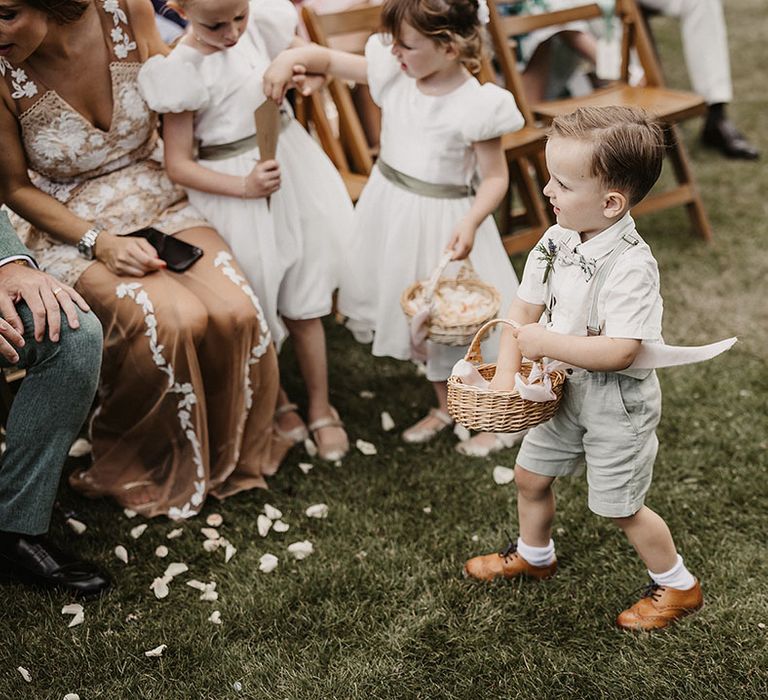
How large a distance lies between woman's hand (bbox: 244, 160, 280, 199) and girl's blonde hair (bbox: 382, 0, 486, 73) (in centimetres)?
55

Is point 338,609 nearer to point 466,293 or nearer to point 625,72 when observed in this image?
point 466,293

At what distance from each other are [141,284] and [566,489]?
1.46m

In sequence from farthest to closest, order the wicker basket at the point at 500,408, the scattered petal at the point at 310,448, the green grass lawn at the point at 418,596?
the scattered petal at the point at 310,448
the green grass lawn at the point at 418,596
the wicker basket at the point at 500,408


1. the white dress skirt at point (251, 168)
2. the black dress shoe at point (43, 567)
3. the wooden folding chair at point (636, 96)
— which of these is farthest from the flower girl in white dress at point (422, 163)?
the wooden folding chair at point (636, 96)

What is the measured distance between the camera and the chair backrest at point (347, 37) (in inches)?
158

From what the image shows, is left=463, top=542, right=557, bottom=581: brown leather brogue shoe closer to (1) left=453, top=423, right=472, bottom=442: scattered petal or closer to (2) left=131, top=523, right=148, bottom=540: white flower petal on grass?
(1) left=453, top=423, right=472, bottom=442: scattered petal

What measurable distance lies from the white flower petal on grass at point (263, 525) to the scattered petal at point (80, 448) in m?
0.80

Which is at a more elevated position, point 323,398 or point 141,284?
point 141,284

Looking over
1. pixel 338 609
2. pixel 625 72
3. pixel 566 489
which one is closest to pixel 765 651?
pixel 566 489

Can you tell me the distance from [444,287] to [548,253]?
0.87 metres

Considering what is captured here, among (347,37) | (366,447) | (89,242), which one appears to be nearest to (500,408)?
(366,447)

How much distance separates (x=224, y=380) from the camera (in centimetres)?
299

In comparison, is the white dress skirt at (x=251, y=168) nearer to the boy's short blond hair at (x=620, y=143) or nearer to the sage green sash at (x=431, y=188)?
the sage green sash at (x=431, y=188)

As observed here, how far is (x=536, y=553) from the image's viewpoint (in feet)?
8.35
